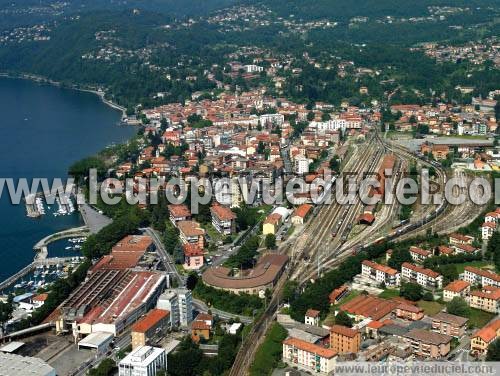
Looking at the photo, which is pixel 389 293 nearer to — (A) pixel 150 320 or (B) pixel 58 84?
(A) pixel 150 320

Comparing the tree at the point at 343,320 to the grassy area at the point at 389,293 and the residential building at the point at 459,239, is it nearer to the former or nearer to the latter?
the grassy area at the point at 389,293

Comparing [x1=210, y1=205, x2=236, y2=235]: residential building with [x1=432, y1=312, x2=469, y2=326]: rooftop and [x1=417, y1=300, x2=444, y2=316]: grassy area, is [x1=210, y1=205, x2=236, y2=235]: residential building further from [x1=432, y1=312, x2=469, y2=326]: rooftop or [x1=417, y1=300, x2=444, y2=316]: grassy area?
[x1=432, y1=312, x2=469, y2=326]: rooftop

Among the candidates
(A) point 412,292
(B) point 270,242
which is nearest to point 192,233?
(B) point 270,242

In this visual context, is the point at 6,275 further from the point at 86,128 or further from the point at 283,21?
the point at 283,21

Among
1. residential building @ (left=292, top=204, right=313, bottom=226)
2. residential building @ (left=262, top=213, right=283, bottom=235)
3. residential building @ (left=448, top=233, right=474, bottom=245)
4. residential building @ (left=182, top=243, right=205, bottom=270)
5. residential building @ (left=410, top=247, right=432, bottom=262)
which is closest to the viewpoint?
residential building @ (left=410, top=247, right=432, bottom=262)

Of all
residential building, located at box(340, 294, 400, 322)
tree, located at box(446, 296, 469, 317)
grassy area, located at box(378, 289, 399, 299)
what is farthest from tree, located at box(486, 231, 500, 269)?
residential building, located at box(340, 294, 400, 322)

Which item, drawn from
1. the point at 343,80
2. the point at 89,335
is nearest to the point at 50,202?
the point at 89,335
